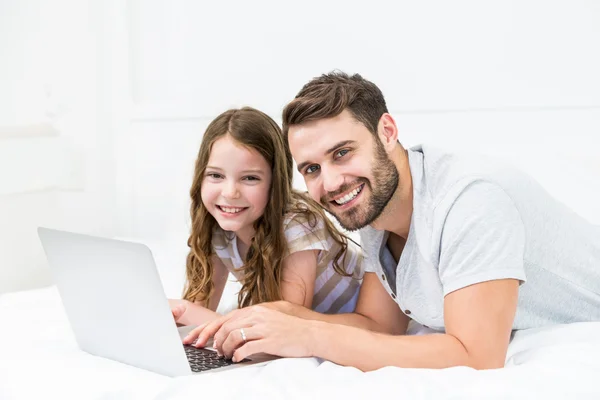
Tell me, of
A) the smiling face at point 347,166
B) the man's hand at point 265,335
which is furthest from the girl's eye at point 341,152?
the man's hand at point 265,335

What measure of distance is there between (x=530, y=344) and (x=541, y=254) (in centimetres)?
18

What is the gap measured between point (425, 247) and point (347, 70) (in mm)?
1423

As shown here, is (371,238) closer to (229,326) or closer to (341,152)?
(341,152)

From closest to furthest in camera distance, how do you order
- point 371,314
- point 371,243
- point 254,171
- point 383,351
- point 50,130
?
point 383,351
point 371,243
point 371,314
point 254,171
point 50,130

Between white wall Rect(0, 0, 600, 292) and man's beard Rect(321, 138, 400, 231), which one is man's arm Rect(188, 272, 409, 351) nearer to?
man's beard Rect(321, 138, 400, 231)

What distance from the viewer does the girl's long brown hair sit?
176 cm

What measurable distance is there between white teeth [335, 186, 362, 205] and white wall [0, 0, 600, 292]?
934 mm

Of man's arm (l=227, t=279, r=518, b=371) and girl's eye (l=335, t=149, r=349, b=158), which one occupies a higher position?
girl's eye (l=335, t=149, r=349, b=158)

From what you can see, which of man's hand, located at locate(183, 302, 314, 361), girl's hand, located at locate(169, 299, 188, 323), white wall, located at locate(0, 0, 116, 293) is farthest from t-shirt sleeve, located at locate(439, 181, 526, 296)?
white wall, located at locate(0, 0, 116, 293)

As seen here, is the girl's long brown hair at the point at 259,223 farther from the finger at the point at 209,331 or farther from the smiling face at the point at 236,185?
the finger at the point at 209,331

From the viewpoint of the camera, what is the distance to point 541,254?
55.6 inches

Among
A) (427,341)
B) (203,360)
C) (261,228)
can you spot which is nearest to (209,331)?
(203,360)

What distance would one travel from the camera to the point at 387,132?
56.8 inches

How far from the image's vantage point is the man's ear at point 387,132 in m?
1.43
